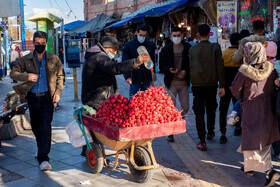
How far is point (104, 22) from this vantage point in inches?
1238

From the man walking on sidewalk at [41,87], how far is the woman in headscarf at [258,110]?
261cm

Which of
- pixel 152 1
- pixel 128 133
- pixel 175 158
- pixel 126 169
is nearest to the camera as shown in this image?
pixel 128 133

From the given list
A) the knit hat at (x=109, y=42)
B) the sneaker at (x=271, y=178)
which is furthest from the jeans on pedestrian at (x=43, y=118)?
the sneaker at (x=271, y=178)

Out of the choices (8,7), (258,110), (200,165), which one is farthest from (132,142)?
(8,7)

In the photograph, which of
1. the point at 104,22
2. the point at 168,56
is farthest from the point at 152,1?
the point at 168,56

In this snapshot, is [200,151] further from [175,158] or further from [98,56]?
[98,56]

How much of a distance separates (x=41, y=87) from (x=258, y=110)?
3.01 meters

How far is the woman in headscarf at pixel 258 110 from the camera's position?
Answer: 4.25m

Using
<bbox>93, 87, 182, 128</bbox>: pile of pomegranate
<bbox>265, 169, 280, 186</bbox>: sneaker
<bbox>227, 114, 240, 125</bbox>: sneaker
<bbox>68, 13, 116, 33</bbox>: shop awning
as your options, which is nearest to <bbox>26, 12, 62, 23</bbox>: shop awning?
<bbox>93, 87, 182, 128</bbox>: pile of pomegranate

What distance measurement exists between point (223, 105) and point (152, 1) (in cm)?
2868

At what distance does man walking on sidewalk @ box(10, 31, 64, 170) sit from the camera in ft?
16.6

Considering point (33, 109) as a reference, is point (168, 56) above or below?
above

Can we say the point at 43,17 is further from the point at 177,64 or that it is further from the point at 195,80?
the point at 195,80

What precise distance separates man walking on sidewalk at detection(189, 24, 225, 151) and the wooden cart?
176cm
